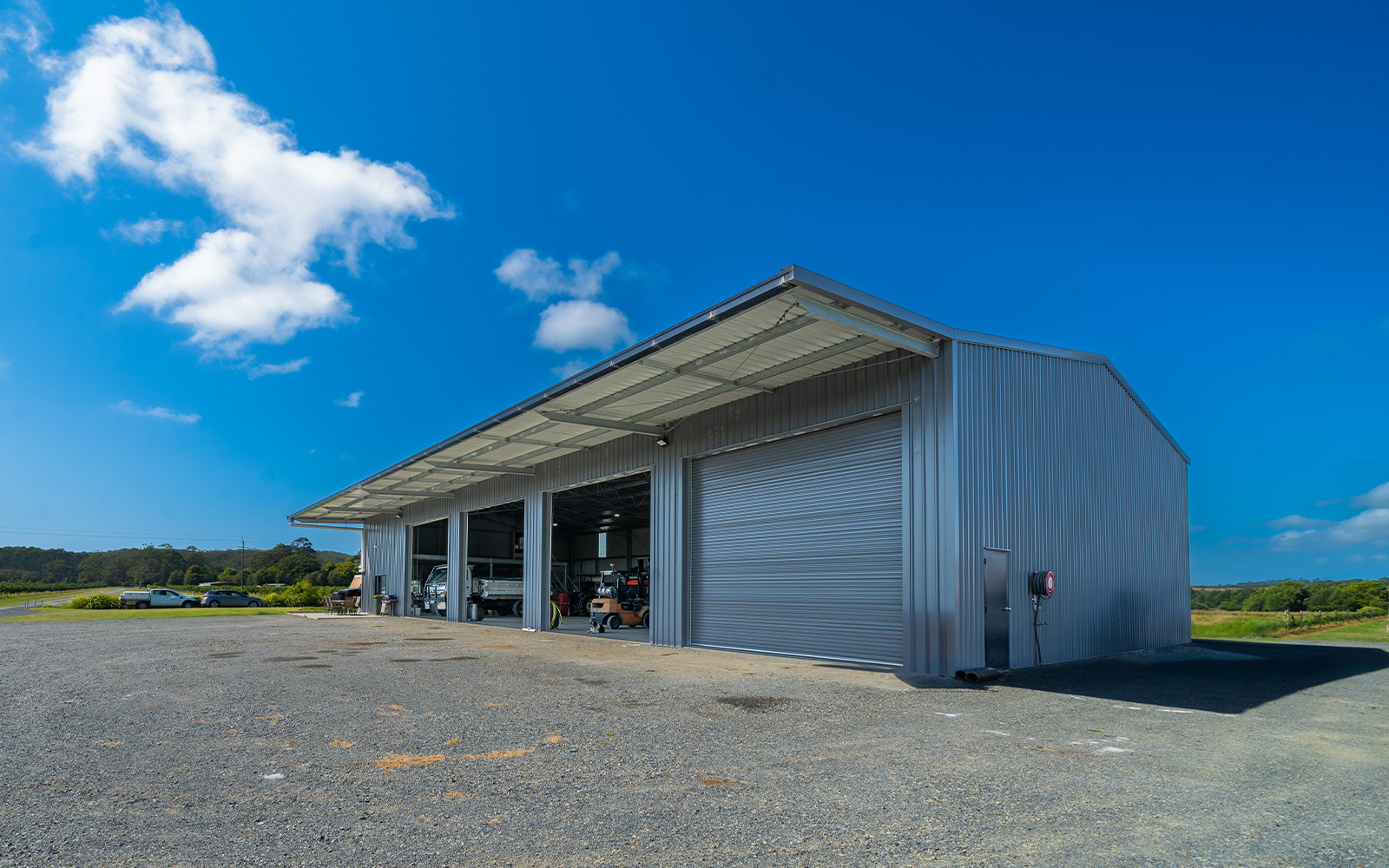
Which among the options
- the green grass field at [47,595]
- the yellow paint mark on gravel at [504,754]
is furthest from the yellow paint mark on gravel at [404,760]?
the green grass field at [47,595]

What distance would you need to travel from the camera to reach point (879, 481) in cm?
1279

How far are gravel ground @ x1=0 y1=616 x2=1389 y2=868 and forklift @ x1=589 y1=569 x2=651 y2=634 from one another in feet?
36.4

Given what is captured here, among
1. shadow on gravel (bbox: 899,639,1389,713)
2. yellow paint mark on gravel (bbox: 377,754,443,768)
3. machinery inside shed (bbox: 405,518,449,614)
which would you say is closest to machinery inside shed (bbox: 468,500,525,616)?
machinery inside shed (bbox: 405,518,449,614)

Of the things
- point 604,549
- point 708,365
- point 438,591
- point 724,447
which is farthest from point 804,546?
point 604,549

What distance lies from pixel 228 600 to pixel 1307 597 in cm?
5954

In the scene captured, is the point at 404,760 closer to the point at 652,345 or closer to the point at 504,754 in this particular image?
the point at 504,754

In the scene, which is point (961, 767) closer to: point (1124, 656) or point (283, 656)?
point (1124, 656)

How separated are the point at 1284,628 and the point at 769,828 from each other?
28099 millimetres

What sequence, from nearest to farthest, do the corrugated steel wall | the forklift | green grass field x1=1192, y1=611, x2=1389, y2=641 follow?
the corrugated steel wall
green grass field x1=1192, y1=611, x2=1389, y2=641
the forklift

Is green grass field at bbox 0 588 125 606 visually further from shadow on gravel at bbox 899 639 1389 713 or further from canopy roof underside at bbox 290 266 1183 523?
shadow on gravel at bbox 899 639 1389 713

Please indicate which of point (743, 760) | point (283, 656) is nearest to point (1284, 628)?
point (743, 760)

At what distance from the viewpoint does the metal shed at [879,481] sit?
1147 centimetres

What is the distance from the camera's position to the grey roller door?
12.6 m

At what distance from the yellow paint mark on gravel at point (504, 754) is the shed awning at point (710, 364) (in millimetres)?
6012
